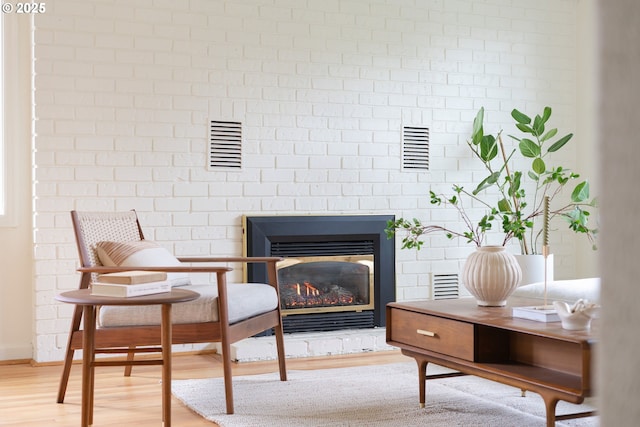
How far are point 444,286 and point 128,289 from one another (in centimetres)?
302

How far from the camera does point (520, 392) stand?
11.8 feet

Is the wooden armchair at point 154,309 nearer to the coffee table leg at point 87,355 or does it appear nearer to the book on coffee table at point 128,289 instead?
the coffee table leg at point 87,355

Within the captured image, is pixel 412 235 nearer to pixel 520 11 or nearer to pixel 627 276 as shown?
pixel 520 11

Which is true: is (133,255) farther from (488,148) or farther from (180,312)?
(488,148)

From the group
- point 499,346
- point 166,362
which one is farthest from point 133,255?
point 499,346

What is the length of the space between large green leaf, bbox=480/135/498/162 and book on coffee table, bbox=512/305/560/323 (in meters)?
2.57

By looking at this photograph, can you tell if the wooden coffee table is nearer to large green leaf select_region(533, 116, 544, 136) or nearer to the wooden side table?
the wooden side table

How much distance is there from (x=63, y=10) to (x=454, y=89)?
2650 mm

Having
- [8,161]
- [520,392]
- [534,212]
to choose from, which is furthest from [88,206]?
[534,212]

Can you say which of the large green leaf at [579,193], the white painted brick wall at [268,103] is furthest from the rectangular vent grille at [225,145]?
the large green leaf at [579,193]

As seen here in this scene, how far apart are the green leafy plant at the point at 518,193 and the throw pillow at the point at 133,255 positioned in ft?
6.03

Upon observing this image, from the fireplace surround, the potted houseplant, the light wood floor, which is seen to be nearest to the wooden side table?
the light wood floor

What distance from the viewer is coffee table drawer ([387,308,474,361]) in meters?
2.87

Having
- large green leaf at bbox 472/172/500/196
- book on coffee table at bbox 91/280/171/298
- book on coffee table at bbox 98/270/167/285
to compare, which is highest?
large green leaf at bbox 472/172/500/196
